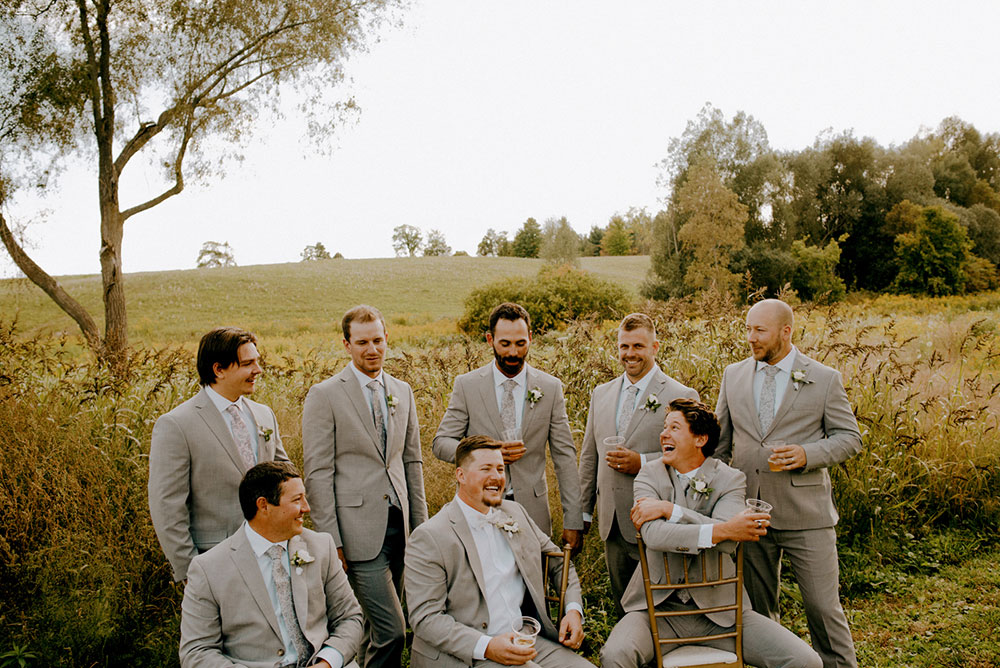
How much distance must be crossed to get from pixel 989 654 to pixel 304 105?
46.1 feet

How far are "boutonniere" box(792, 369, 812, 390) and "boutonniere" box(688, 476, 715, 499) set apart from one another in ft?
3.13

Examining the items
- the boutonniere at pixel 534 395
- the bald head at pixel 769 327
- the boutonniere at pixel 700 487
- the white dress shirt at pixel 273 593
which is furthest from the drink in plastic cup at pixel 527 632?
the bald head at pixel 769 327

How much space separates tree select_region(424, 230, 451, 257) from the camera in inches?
3585

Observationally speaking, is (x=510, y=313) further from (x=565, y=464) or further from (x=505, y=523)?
(x=505, y=523)

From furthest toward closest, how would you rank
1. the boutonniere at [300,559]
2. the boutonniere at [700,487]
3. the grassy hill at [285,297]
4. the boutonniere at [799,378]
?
the grassy hill at [285,297] < the boutonniere at [799,378] < the boutonniere at [700,487] < the boutonniere at [300,559]

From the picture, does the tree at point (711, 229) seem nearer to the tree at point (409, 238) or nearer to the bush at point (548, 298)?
the bush at point (548, 298)

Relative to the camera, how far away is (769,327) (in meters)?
4.07

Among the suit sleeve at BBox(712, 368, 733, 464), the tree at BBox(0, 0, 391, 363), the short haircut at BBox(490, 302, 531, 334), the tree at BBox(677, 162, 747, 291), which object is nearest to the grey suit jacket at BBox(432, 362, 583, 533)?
the short haircut at BBox(490, 302, 531, 334)

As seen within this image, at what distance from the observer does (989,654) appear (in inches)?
177

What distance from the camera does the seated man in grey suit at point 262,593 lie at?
2828mm

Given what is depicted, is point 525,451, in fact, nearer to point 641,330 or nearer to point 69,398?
point 641,330

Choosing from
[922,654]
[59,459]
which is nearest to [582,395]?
[922,654]

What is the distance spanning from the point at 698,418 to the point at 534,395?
1035 mm

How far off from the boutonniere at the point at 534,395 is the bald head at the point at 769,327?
4.38 ft
